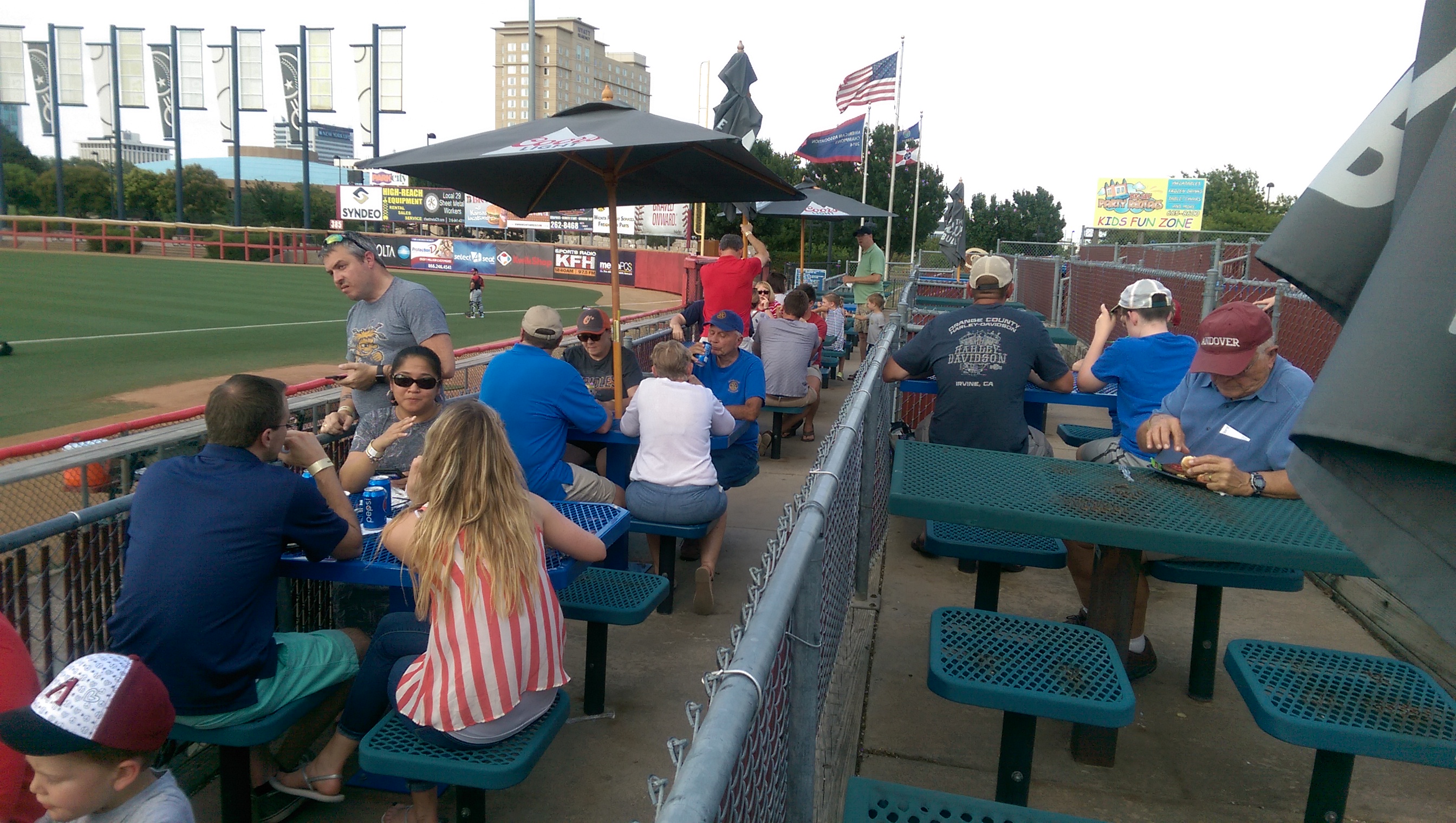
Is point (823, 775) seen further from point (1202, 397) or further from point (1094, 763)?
point (1202, 397)

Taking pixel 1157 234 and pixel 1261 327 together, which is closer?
pixel 1261 327

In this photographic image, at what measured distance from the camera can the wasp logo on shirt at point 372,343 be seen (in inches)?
182

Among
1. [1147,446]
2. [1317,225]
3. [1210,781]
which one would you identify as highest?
[1317,225]

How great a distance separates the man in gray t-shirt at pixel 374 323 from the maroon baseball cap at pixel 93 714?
2715 millimetres

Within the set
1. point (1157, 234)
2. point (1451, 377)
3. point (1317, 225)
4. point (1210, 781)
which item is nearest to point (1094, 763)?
point (1210, 781)

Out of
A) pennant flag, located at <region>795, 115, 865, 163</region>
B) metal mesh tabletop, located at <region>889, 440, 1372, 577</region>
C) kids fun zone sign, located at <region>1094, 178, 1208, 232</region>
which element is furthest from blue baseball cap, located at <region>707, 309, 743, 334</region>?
kids fun zone sign, located at <region>1094, 178, 1208, 232</region>

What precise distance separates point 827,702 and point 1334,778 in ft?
5.38

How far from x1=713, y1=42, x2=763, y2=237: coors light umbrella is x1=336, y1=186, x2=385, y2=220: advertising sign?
59300 mm

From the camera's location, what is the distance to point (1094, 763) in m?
3.41

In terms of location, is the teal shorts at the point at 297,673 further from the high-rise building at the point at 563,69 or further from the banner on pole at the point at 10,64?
the high-rise building at the point at 563,69

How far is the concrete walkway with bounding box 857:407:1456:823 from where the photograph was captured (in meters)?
3.18

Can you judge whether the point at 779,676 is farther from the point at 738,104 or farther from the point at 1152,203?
the point at 1152,203

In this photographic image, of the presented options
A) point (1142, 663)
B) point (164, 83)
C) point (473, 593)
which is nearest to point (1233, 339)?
point (1142, 663)

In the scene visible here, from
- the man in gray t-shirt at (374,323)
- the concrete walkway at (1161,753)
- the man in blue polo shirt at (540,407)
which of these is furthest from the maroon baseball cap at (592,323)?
the concrete walkway at (1161,753)
